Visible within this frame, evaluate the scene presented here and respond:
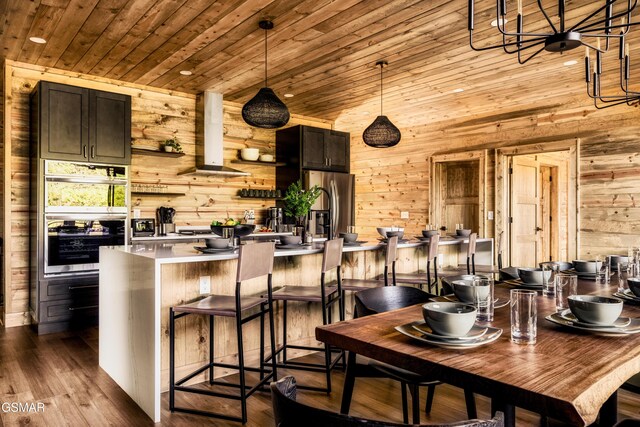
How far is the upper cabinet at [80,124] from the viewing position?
4.37 meters

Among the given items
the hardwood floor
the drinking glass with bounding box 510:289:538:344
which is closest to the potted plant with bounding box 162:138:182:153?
the hardwood floor

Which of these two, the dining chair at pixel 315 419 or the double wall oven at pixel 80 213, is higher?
the double wall oven at pixel 80 213

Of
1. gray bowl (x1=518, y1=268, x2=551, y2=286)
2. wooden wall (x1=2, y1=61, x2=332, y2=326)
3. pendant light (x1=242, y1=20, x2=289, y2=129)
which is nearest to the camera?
gray bowl (x1=518, y1=268, x2=551, y2=286)

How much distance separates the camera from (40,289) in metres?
4.26

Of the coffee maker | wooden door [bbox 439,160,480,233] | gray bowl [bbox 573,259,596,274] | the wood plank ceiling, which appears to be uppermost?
the wood plank ceiling

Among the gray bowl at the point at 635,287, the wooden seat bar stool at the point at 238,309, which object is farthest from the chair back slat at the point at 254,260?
the gray bowl at the point at 635,287

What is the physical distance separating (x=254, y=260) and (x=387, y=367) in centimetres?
102

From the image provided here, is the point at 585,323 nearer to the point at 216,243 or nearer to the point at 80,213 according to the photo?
the point at 216,243

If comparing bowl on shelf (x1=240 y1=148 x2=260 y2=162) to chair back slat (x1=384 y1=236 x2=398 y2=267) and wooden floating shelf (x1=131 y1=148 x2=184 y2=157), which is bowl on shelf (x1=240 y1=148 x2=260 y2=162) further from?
chair back slat (x1=384 y1=236 x2=398 y2=267)

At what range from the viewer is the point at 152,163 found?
5.59 metres

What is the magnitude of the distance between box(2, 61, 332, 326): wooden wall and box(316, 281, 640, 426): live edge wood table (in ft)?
14.6

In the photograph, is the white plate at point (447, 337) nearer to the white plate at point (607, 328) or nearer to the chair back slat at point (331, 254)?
the white plate at point (607, 328)

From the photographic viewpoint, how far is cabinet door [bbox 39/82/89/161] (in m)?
4.36

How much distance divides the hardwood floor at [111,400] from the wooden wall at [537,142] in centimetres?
304
